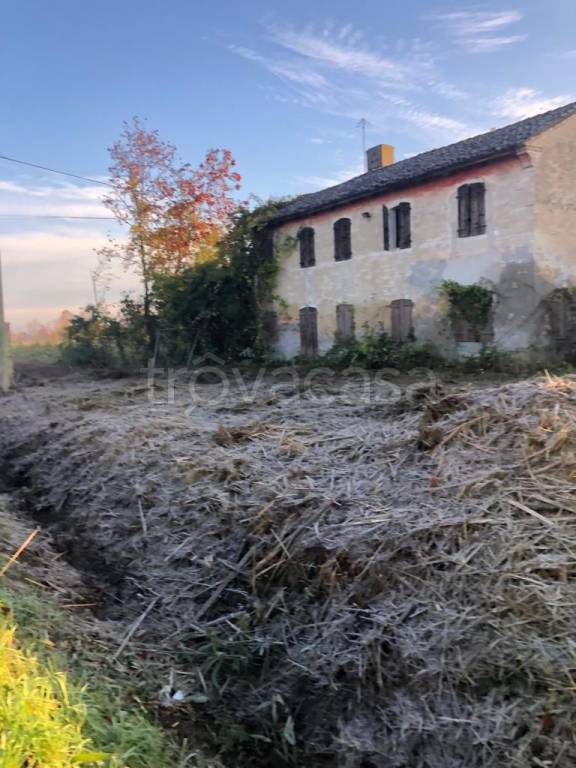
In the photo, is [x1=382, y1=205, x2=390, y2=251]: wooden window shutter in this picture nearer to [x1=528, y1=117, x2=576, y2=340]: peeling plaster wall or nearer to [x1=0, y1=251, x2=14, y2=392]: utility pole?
[x1=528, y1=117, x2=576, y2=340]: peeling plaster wall

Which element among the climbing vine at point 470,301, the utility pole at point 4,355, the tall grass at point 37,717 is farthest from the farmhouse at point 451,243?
the tall grass at point 37,717

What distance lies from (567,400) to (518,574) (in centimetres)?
189

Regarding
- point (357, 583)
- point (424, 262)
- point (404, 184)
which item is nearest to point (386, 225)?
point (404, 184)

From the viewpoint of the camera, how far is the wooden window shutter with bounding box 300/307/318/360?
18.0 m

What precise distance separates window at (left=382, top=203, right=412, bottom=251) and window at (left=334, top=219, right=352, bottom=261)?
137 cm

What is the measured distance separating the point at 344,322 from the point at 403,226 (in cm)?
312

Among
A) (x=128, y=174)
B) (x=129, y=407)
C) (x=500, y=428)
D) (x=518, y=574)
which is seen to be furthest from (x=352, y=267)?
(x=518, y=574)

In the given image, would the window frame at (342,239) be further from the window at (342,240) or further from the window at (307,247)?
the window at (307,247)

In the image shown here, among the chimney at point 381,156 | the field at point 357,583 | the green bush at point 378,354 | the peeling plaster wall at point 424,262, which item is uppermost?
the chimney at point 381,156

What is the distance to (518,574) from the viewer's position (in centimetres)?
323

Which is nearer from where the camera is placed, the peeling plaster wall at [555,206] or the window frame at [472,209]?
the peeling plaster wall at [555,206]

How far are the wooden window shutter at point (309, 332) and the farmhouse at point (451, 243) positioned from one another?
0.11ft

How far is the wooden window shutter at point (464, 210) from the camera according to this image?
13.4 meters

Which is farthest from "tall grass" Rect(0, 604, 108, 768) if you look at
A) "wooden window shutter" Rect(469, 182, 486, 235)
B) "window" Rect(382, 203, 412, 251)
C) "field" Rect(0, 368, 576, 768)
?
"window" Rect(382, 203, 412, 251)
